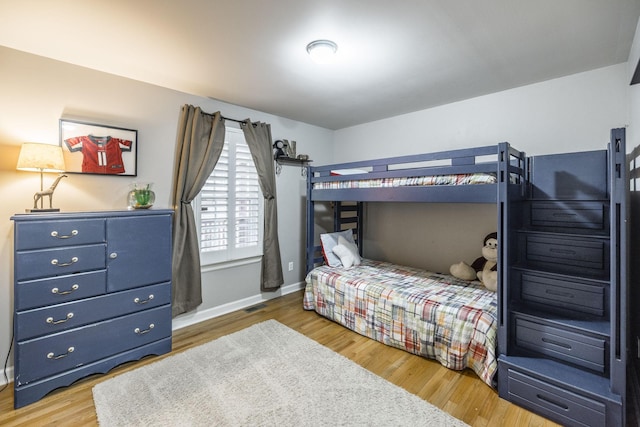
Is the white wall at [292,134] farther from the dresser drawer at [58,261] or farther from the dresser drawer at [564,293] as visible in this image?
the dresser drawer at [564,293]

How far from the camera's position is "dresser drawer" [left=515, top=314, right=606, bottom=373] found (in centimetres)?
168

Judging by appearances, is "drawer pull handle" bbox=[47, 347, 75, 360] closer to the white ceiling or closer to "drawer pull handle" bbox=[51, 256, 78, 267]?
"drawer pull handle" bbox=[51, 256, 78, 267]

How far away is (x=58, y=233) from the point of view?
1.90 m

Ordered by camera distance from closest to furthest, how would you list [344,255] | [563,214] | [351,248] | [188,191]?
[563,214], [188,191], [344,255], [351,248]

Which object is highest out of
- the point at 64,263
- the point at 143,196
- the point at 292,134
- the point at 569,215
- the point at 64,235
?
the point at 292,134

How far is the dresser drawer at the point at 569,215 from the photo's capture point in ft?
6.21

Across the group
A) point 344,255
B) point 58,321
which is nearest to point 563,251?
point 344,255

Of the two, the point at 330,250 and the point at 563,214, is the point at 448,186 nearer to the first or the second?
the point at 563,214

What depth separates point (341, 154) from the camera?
14.3 feet

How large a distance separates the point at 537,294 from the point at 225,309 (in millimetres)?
2937

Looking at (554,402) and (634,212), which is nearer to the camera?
(554,402)

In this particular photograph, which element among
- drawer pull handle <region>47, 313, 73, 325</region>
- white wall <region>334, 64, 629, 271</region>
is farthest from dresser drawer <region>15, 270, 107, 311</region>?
white wall <region>334, 64, 629, 271</region>

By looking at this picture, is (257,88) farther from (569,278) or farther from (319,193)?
(569,278)

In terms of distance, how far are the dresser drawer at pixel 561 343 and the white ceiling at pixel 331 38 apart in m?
1.89
